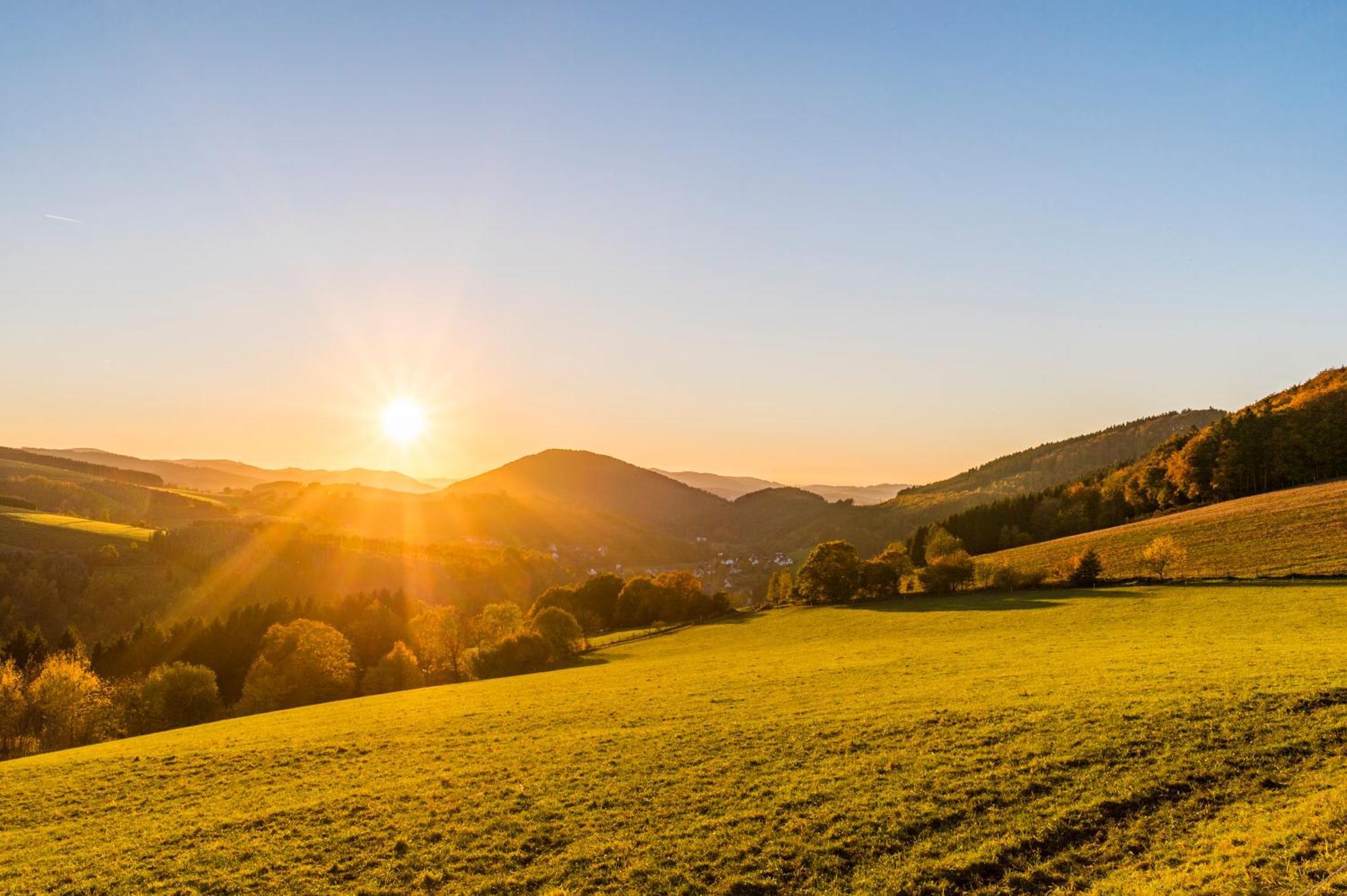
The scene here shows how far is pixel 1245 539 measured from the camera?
83688 mm

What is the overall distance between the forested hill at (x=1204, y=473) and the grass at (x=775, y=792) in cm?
9772

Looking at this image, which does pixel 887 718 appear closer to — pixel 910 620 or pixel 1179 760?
pixel 1179 760

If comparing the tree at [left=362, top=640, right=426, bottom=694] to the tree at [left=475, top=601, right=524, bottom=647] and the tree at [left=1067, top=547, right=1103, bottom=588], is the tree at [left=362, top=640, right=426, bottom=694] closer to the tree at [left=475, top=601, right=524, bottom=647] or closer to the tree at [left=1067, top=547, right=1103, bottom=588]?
the tree at [left=475, top=601, right=524, bottom=647]

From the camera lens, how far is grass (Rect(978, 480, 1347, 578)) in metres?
72.2

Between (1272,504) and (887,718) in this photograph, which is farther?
(1272,504)

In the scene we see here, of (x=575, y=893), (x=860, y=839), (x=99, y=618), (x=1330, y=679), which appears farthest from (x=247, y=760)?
(x=99, y=618)

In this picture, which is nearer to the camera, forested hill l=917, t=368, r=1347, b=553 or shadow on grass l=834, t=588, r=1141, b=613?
shadow on grass l=834, t=588, r=1141, b=613

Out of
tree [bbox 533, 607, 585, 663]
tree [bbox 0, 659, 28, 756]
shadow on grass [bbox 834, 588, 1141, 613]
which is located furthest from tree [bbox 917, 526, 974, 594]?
tree [bbox 0, 659, 28, 756]

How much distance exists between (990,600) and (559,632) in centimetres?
5845

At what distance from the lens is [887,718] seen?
29.7m

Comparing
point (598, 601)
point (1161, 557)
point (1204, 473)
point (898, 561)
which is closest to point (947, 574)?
point (898, 561)

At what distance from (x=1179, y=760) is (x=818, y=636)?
56.4m

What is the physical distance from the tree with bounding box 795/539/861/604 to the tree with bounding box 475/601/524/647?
4876 cm

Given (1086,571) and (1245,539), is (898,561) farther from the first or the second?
(1245,539)
